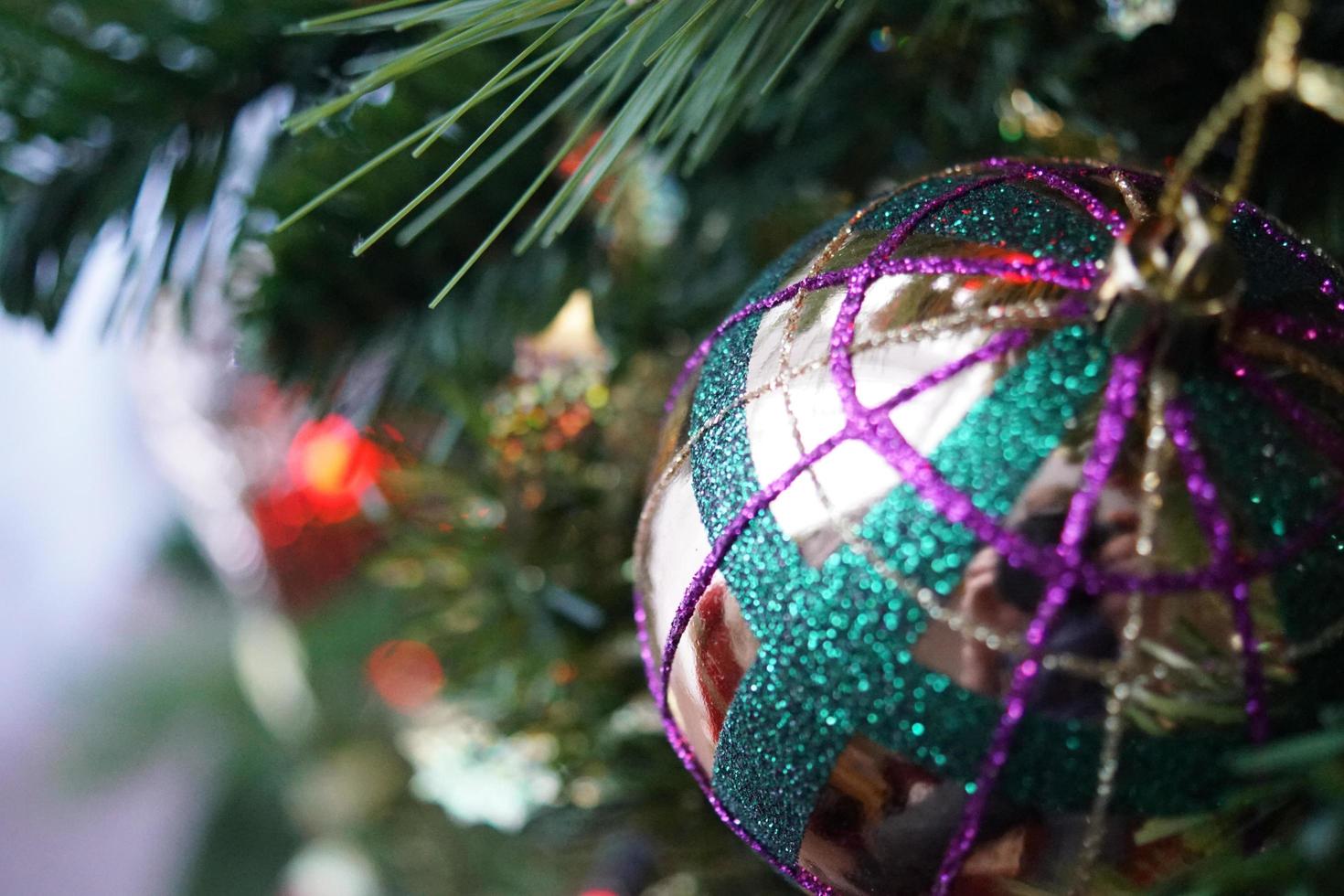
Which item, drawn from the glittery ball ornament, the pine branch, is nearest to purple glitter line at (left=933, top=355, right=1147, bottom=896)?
the glittery ball ornament

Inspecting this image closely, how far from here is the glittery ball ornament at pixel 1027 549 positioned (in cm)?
23

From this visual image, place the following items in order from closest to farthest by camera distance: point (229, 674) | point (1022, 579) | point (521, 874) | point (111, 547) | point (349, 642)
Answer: point (1022, 579) < point (521, 874) < point (349, 642) < point (229, 674) < point (111, 547)

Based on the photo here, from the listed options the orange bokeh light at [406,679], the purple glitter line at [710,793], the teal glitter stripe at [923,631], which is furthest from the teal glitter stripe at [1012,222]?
the orange bokeh light at [406,679]

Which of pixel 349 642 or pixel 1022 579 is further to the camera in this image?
pixel 349 642

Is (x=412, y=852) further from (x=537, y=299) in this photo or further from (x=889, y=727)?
(x=889, y=727)

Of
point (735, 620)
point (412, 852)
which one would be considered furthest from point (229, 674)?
point (735, 620)

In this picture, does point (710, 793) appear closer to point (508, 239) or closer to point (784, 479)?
point (784, 479)

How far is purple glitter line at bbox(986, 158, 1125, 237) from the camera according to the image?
0.26 meters

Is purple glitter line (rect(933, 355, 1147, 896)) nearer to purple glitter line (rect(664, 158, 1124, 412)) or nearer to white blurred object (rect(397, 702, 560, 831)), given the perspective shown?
purple glitter line (rect(664, 158, 1124, 412))

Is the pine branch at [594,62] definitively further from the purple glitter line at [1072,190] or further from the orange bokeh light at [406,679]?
the orange bokeh light at [406,679]

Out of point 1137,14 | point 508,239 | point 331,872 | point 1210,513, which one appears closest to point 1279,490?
point 1210,513

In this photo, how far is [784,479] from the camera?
9.9 inches

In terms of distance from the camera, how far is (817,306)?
270 millimetres

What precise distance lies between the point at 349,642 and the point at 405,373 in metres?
0.39
